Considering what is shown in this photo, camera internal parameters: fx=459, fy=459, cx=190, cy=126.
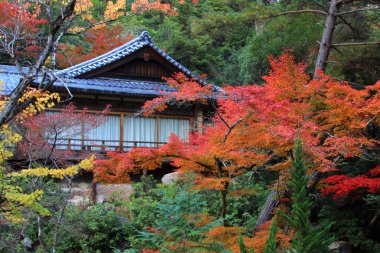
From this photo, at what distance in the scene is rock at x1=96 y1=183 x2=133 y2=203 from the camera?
14.9m

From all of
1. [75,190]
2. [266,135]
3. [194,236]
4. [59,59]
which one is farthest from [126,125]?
[194,236]

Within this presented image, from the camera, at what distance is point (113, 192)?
14977 millimetres

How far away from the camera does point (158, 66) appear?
62.1ft

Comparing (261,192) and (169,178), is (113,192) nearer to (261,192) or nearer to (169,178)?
(169,178)

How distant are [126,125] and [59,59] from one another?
241 inches

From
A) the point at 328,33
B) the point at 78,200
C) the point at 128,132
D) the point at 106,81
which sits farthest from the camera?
the point at 106,81

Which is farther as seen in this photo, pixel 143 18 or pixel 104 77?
pixel 143 18

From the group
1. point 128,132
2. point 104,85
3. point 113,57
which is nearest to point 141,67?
point 113,57

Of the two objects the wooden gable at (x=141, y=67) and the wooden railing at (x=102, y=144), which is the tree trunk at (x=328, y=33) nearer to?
the wooden railing at (x=102, y=144)

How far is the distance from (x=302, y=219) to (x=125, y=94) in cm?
1498

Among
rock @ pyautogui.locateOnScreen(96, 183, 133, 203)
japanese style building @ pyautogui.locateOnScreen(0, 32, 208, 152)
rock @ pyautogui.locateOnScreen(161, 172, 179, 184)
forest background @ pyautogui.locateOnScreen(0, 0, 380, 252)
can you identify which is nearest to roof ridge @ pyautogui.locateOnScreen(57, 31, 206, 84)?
japanese style building @ pyautogui.locateOnScreen(0, 32, 208, 152)

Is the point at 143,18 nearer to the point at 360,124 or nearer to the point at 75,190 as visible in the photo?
the point at 75,190

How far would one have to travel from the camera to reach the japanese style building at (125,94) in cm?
1658

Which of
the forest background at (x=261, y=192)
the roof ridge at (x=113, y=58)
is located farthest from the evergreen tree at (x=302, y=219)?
the roof ridge at (x=113, y=58)
